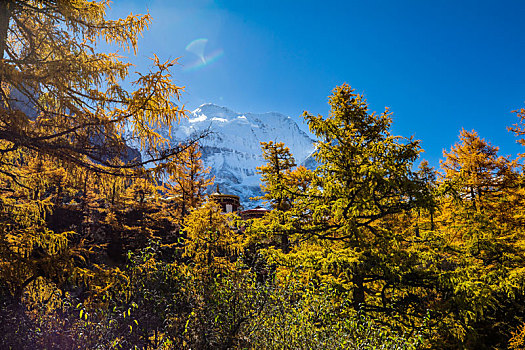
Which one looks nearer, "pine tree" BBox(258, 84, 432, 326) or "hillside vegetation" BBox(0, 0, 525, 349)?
"hillside vegetation" BBox(0, 0, 525, 349)

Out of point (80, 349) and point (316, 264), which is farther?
point (316, 264)

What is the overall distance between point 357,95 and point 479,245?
23.6 feet

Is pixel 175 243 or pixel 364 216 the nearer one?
pixel 175 243

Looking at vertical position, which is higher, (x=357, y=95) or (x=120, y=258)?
(x=357, y=95)

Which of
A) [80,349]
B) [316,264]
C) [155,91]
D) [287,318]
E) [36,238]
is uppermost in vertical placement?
[155,91]

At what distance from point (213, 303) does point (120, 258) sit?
62.5ft

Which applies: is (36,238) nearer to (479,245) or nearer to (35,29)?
(35,29)

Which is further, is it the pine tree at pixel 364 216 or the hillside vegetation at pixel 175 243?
the pine tree at pixel 364 216

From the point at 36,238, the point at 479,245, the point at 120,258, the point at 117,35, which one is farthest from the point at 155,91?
the point at 120,258

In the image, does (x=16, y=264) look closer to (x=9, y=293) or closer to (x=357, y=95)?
(x=9, y=293)

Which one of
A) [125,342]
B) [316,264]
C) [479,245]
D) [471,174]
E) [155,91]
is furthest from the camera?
[471,174]

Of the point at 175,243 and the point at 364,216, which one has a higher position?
the point at 364,216

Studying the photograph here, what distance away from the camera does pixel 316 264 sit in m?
8.11

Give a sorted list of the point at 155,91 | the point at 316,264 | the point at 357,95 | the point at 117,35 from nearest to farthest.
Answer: the point at 155,91
the point at 117,35
the point at 316,264
the point at 357,95
